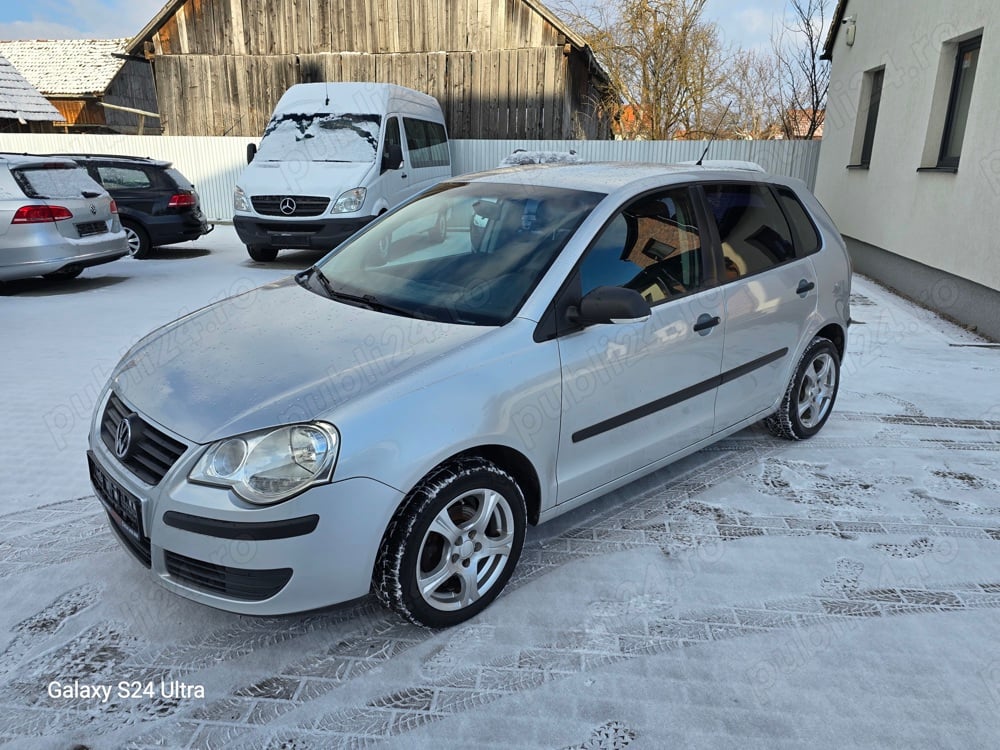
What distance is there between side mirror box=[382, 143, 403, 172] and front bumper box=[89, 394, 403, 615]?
9.13 metres

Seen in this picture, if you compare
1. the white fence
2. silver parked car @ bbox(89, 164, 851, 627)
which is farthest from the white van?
silver parked car @ bbox(89, 164, 851, 627)

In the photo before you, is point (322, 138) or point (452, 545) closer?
point (452, 545)

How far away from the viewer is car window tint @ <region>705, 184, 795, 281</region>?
149 inches

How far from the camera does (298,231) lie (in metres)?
10.3

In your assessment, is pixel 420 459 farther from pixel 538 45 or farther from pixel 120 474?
pixel 538 45

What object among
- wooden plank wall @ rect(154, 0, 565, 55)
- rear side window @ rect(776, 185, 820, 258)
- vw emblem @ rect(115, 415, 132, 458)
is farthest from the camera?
wooden plank wall @ rect(154, 0, 565, 55)

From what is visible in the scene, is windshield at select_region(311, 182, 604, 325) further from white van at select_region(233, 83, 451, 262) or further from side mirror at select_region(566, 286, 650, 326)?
white van at select_region(233, 83, 451, 262)

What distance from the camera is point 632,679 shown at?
101 inches

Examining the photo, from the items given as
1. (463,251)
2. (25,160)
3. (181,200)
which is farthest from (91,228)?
(463,251)

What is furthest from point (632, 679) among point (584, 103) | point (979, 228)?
point (584, 103)

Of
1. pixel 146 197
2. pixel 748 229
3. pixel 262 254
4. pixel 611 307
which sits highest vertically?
pixel 748 229

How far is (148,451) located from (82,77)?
1547 inches

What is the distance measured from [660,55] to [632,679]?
1811 cm

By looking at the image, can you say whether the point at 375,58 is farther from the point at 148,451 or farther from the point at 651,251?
the point at 148,451
